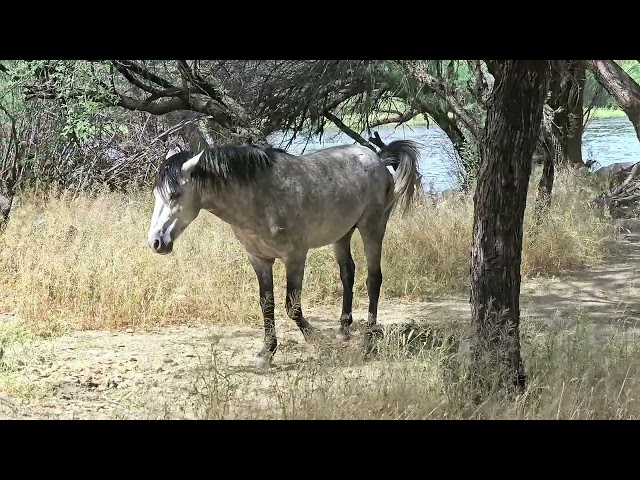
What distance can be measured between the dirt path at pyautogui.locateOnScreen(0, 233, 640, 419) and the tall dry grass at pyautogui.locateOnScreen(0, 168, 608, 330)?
24 centimetres

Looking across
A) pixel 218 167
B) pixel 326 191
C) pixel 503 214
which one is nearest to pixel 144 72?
pixel 326 191

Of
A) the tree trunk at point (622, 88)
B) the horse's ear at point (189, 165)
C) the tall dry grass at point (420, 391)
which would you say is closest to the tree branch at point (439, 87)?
the tree trunk at point (622, 88)

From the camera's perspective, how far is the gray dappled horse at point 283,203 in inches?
176

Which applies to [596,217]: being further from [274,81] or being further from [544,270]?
[274,81]

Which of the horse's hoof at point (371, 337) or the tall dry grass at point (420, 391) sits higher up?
the horse's hoof at point (371, 337)

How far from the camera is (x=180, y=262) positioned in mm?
6195

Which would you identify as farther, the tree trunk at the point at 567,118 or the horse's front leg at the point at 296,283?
the tree trunk at the point at 567,118

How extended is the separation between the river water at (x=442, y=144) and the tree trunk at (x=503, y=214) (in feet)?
8.45

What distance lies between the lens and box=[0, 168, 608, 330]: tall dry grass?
5660 millimetres

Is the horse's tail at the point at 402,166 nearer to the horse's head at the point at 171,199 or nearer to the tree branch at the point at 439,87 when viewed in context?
the horse's head at the point at 171,199

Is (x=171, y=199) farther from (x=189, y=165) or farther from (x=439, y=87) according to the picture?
(x=439, y=87)

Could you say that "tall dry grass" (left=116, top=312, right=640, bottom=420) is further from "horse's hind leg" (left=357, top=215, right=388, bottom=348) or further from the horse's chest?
"horse's hind leg" (left=357, top=215, right=388, bottom=348)

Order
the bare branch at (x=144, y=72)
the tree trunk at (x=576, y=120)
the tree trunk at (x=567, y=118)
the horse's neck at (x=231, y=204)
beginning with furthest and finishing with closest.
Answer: the tree trunk at (x=576, y=120)
the tree trunk at (x=567, y=118)
the bare branch at (x=144, y=72)
the horse's neck at (x=231, y=204)
